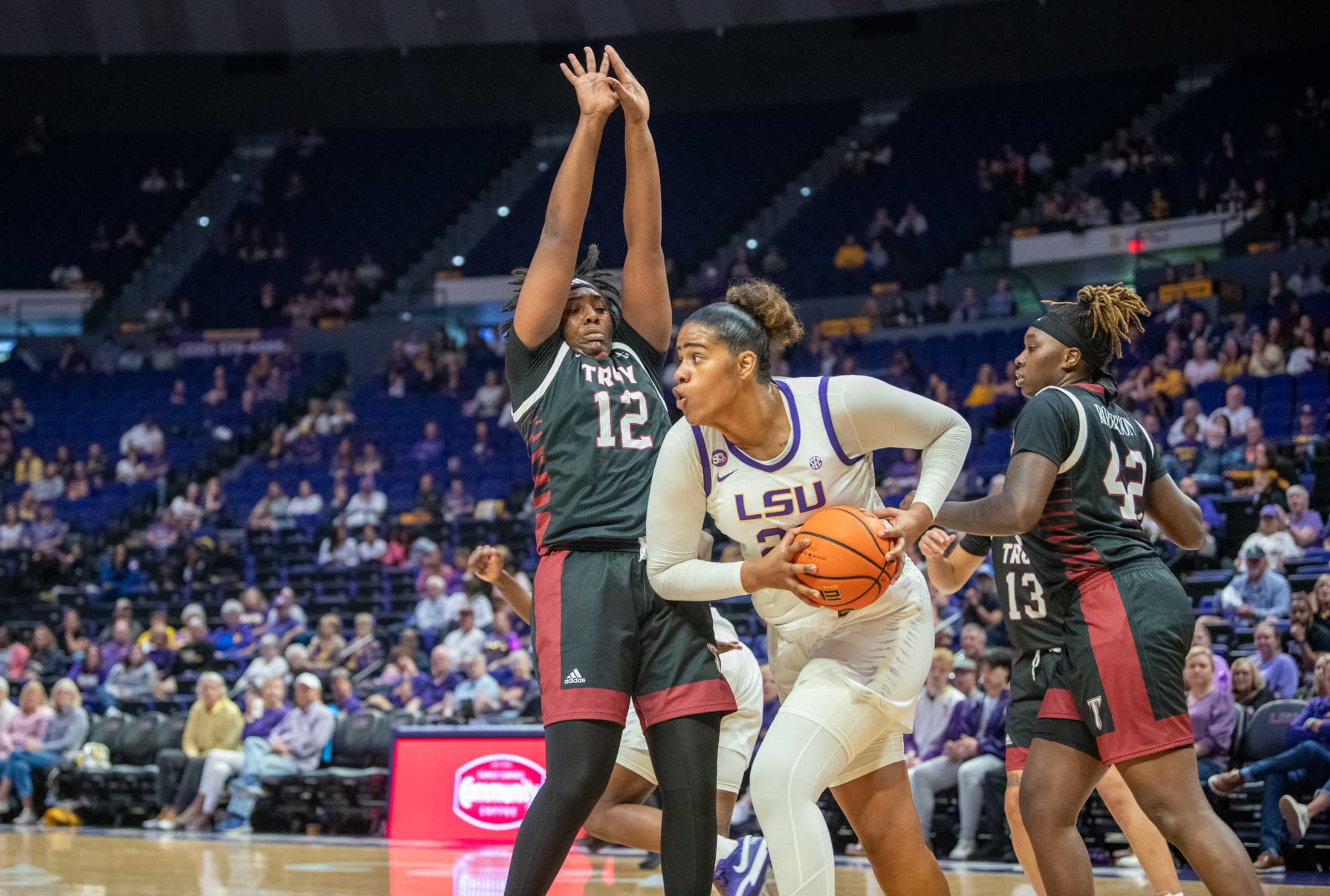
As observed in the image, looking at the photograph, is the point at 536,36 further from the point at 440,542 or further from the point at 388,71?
the point at 440,542

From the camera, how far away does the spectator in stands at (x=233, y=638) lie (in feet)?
46.3

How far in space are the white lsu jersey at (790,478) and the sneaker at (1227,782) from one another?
A: 463 centimetres

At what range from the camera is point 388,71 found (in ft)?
78.9

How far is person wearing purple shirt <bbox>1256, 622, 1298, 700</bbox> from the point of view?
26.9ft

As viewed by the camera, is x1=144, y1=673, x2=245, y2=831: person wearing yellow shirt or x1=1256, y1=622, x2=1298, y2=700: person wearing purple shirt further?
x1=144, y1=673, x2=245, y2=831: person wearing yellow shirt

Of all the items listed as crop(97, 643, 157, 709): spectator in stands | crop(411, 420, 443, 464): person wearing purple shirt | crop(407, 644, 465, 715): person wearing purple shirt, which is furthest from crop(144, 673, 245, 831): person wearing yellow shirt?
crop(411, 420, 443, 464): person wearing purple shirt

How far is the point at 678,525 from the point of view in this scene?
352 cm

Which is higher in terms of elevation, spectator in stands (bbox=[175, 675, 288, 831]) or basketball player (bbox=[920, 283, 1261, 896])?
basketball player (bbox=[920, 283, 1261, 896])

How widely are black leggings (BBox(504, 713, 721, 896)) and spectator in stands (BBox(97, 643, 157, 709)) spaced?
1112 centimetres

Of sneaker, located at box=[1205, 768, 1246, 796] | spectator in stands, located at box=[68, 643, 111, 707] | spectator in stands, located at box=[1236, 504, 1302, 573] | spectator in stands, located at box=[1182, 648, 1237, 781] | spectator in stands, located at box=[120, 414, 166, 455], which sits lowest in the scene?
sneaker, located at box=[1205, 768, 1246, 796]

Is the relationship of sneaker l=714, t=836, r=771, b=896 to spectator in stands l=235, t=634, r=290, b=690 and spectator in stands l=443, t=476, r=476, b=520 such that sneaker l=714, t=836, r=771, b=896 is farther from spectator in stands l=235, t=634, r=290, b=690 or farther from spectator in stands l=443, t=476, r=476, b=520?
spectator in stands l=443, t=476, r=476, b=520

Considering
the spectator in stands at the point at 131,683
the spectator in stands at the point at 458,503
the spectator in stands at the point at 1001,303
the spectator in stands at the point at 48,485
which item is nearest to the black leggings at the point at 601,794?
the spectator in stands at the point at 131,683

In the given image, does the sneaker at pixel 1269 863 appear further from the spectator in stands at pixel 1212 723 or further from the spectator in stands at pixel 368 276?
the spectator in stands at pixel 368 276

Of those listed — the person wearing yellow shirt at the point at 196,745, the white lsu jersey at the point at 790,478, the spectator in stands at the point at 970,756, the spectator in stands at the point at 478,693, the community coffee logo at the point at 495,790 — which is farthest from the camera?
the person wearing yellow shirt at the point at 196,745
